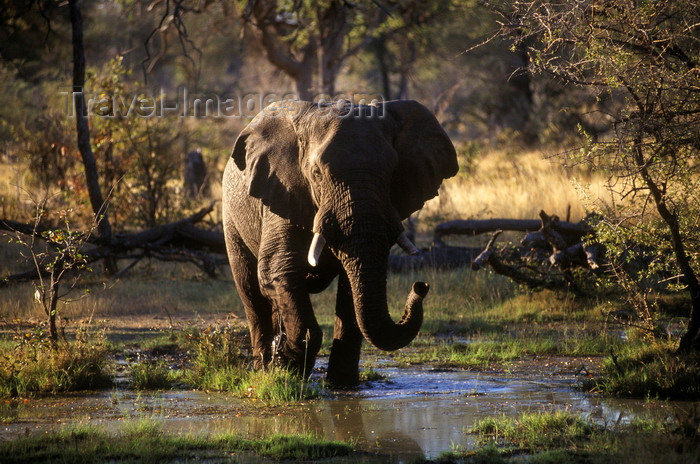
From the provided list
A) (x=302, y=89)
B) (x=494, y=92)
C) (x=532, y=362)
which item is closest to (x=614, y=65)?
(x=532, y=362)

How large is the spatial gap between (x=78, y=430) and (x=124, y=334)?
15.6ft

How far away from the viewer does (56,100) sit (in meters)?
24.7

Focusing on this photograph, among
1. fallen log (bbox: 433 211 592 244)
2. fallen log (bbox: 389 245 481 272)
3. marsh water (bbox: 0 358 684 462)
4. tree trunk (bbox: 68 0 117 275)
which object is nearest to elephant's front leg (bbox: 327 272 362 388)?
marsh water (bbox: 0 358 684 462)

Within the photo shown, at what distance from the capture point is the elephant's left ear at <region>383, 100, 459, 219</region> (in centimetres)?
743

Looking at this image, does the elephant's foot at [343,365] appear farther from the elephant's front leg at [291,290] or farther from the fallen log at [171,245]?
the fallen log at [171,245]

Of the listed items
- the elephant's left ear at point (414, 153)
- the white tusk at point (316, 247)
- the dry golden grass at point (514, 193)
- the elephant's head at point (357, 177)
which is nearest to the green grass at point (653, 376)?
the elephant's head at point (357, 177)

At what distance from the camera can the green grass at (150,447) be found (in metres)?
5.47

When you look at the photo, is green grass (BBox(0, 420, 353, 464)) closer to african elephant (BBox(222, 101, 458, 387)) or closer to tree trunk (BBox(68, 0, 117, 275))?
african elephant (BBox(222, 101, 458, 387))

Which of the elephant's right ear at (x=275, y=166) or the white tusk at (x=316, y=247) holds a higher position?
the elephant's right ear at (x=275, y=166)

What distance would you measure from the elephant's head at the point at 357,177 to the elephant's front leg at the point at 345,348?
31.6 inches

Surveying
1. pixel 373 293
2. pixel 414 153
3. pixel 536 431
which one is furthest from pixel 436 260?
pixel 536 431

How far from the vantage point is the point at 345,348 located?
7754mm

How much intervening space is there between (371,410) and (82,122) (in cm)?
843

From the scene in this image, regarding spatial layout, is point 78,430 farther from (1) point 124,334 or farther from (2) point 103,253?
(2) point 103,253
